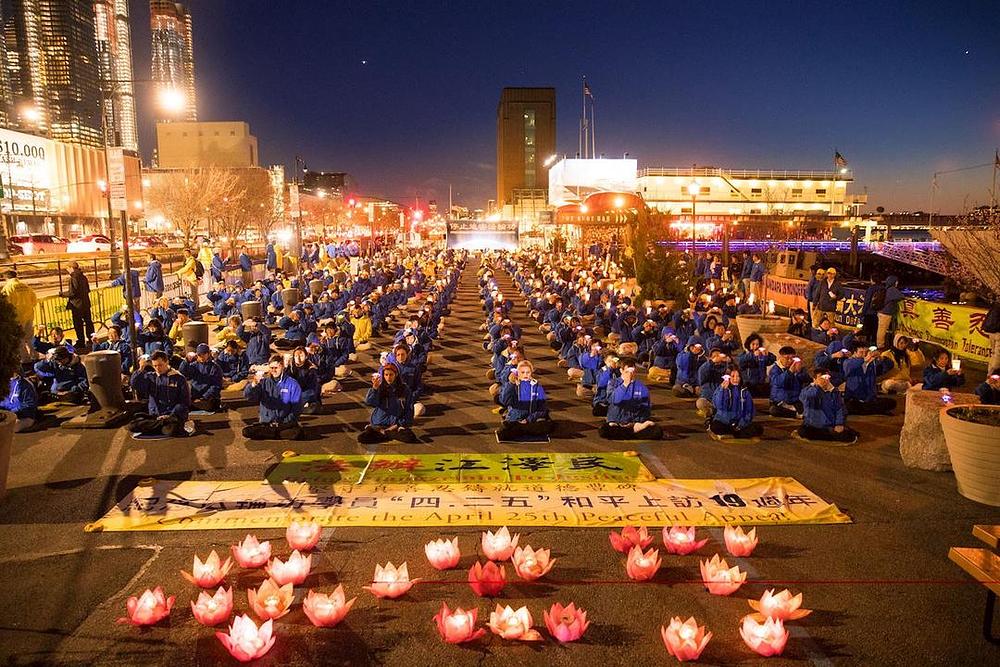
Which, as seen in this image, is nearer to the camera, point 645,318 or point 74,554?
point 74,554

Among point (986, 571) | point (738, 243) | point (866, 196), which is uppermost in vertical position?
point (866, 196)

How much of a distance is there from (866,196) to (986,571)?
80994mm

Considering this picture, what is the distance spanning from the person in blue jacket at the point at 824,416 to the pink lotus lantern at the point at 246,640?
7955 mm

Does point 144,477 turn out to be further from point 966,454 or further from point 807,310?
point 807,310

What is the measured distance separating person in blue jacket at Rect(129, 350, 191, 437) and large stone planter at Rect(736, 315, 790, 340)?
12412 mm

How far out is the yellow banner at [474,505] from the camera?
7.04 metres

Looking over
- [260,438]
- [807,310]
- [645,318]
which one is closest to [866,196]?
[807,310]

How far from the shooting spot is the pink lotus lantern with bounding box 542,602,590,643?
486 cm

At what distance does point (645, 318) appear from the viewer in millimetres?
17078

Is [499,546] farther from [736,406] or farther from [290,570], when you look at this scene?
[736,406]

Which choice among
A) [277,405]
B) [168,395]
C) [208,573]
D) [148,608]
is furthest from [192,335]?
[148,608]

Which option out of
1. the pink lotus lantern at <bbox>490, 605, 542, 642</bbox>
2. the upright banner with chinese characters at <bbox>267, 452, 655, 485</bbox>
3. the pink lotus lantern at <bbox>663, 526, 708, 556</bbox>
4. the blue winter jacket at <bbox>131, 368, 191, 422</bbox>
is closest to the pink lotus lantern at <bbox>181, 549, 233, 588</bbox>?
the pink lotus lantern at <bbox>490, 605, 542, 642</bbox>

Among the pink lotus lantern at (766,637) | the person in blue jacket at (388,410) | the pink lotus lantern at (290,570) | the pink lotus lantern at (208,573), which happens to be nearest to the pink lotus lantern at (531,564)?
the pink lotus lantern at (766,637)

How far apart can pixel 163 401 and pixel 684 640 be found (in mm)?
8619
